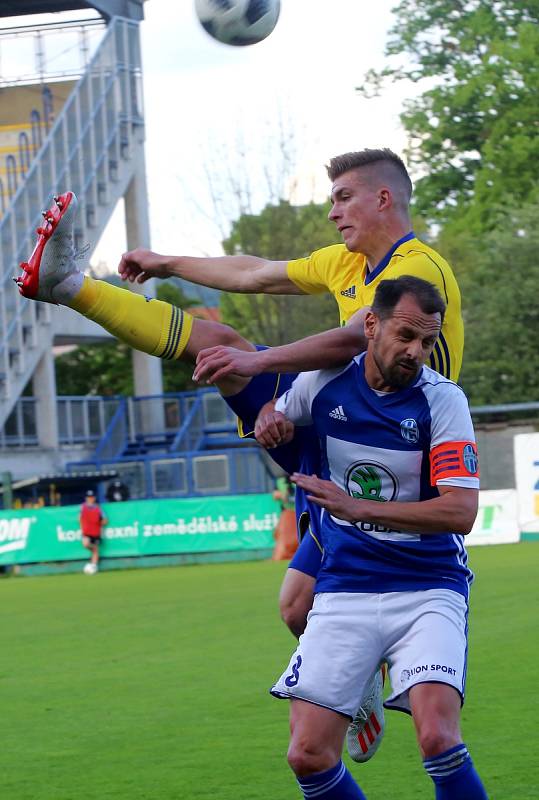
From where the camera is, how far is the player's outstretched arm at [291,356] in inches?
215

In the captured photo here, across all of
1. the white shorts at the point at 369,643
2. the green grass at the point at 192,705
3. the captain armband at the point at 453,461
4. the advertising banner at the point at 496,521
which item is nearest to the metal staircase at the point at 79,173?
the advertising banner at the point at 496,521

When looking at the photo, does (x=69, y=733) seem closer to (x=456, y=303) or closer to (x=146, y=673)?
(x=146, y=673)

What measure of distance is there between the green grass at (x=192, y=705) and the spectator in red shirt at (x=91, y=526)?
8823 mm

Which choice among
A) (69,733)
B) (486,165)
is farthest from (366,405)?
(486,165)

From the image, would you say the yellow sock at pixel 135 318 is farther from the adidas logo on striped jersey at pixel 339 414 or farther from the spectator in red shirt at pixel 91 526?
the spectator in red shirt at pixel 91 526

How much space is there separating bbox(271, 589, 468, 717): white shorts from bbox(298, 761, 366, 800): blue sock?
223 mm

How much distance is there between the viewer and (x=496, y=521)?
27.7m

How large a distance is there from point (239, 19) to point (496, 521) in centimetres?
2102

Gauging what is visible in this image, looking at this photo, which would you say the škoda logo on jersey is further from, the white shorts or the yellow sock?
the yellow sock

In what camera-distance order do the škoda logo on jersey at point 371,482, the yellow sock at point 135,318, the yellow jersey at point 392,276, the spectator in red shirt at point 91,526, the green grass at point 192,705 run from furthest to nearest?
the spectator in red shirt at point 91,526
the green grass at point 192,705
the yellow sock at point 135,318
the yellow jersey at point 392,276
the škoda logo on jersey at point 371,482

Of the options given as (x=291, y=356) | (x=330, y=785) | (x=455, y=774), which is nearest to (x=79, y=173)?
(x=291, y=356)

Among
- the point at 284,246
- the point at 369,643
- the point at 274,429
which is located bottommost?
the point at 369,643

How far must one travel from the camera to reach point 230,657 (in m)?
12.3

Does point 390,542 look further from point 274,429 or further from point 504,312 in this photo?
point 504,312
